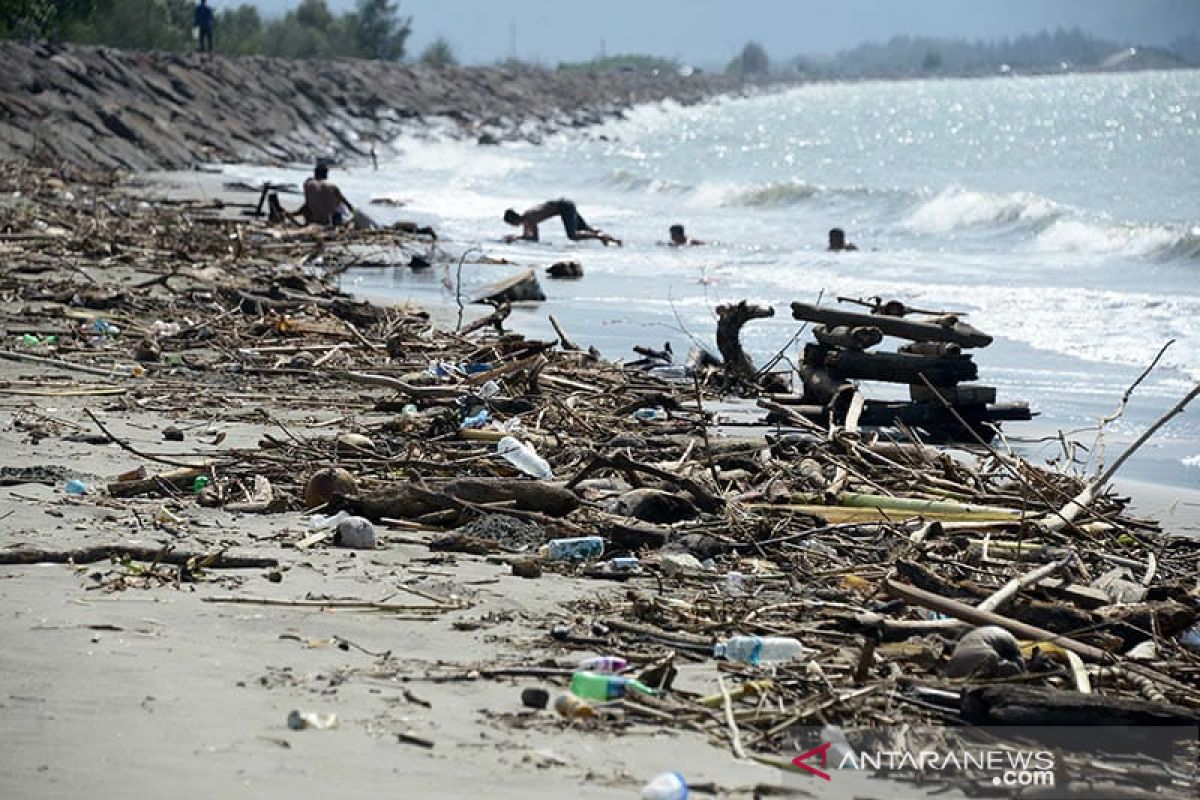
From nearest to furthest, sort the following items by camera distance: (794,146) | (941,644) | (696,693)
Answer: (696,693) → (941,644) → (794,146)

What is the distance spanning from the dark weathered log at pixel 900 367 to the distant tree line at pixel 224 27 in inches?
1359

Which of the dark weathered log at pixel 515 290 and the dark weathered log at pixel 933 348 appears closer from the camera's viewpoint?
the dark weathered log at pixel 933 348

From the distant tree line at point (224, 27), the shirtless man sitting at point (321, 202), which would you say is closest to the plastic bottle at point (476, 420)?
the shirtless man sitting at point (321, 202)

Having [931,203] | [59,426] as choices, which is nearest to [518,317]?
[59,426]

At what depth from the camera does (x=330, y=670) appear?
4.66 m

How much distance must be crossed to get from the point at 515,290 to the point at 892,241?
47.6 ft

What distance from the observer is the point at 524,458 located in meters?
7.17

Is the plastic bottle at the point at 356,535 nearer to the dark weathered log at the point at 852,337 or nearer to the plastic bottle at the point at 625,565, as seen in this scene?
the plastic bottle at the point at 625,565

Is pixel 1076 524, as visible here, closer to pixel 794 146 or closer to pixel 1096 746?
pixel 1096 746

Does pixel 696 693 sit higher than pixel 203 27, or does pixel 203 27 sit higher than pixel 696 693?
pixel 203 27

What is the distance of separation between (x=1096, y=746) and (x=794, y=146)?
208 ft

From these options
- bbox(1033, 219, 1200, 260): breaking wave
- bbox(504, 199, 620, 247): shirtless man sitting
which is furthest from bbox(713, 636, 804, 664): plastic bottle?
bbox(1033, 219, 1200, 260): breaking wave

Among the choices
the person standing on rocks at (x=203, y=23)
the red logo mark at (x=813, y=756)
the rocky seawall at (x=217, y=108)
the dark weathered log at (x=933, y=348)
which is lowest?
the red logo mark at (x=813, y=756)

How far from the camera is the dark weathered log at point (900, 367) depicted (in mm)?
9297
